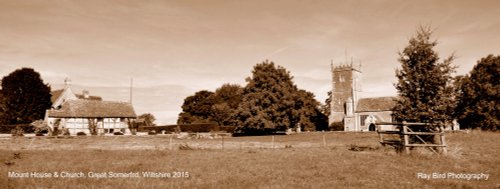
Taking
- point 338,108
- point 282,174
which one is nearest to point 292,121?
point 338,108

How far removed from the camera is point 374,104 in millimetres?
82312

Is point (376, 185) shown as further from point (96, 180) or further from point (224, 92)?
point (224, 92)

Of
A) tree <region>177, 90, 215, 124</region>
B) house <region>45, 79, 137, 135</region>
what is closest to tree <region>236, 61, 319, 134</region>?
house <region>45, 79, 137, 135</region>

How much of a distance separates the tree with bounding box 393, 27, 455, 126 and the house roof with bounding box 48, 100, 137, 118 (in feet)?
201

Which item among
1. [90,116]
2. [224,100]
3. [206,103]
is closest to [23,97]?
[90,116]

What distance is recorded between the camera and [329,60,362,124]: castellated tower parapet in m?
86.6

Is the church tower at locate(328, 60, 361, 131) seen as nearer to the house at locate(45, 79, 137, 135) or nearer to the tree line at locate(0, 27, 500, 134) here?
the tree line at locate(0, 27, 500, 134)

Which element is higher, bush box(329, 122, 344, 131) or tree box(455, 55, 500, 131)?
tree box(455, 55, 500, 131)

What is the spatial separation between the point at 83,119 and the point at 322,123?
54604 millimetres

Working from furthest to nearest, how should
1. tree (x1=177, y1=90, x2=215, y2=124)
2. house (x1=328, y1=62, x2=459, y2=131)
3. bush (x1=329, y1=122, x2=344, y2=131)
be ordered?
tree (x1=177, y1=90, x2=215, y2=124), bush (x1=329, y1=122, x2=344, y2=131), house (x1=328, y1=62, x2=459, y2=131)

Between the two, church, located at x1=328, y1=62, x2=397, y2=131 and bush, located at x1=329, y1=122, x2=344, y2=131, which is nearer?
church, located at x1=328, y1=62, x2=397, y2=131

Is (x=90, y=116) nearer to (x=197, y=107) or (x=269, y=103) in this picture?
(x=197, y=107)

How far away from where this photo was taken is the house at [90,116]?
6500 centimetres

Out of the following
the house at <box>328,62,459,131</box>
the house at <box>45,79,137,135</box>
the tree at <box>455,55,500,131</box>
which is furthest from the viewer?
the house at <box>328,62,459,131</box>
